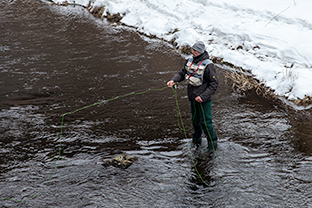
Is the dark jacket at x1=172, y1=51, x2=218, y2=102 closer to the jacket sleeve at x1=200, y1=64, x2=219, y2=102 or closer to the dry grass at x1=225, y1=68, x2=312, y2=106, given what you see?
the jacket sleeve at x1=200, y1=64, x2=219, y2=102

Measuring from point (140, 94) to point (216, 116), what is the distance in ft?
8.30

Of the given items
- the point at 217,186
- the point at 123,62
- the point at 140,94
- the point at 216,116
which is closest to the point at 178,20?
the point at 123,62

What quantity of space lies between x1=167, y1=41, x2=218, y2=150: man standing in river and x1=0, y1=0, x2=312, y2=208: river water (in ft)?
2.62

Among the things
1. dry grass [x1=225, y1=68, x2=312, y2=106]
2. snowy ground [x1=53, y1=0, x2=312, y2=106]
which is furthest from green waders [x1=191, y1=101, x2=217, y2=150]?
snowy ground [x1=53, y1=0, x2=312, y2=106]

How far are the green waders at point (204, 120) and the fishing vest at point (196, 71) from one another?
464mm

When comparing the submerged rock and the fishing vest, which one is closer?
the fishing vest

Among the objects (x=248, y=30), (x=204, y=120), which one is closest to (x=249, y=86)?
(x=204, y=120)

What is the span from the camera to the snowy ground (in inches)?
361

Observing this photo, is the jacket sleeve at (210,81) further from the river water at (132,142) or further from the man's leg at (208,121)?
the river water at (132,142)

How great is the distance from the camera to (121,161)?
556 cm

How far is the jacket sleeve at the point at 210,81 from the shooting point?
5273mm

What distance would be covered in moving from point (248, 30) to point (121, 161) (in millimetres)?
8818

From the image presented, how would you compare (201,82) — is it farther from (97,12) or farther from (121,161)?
(97,12)

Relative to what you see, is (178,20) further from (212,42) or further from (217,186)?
(217,186)
